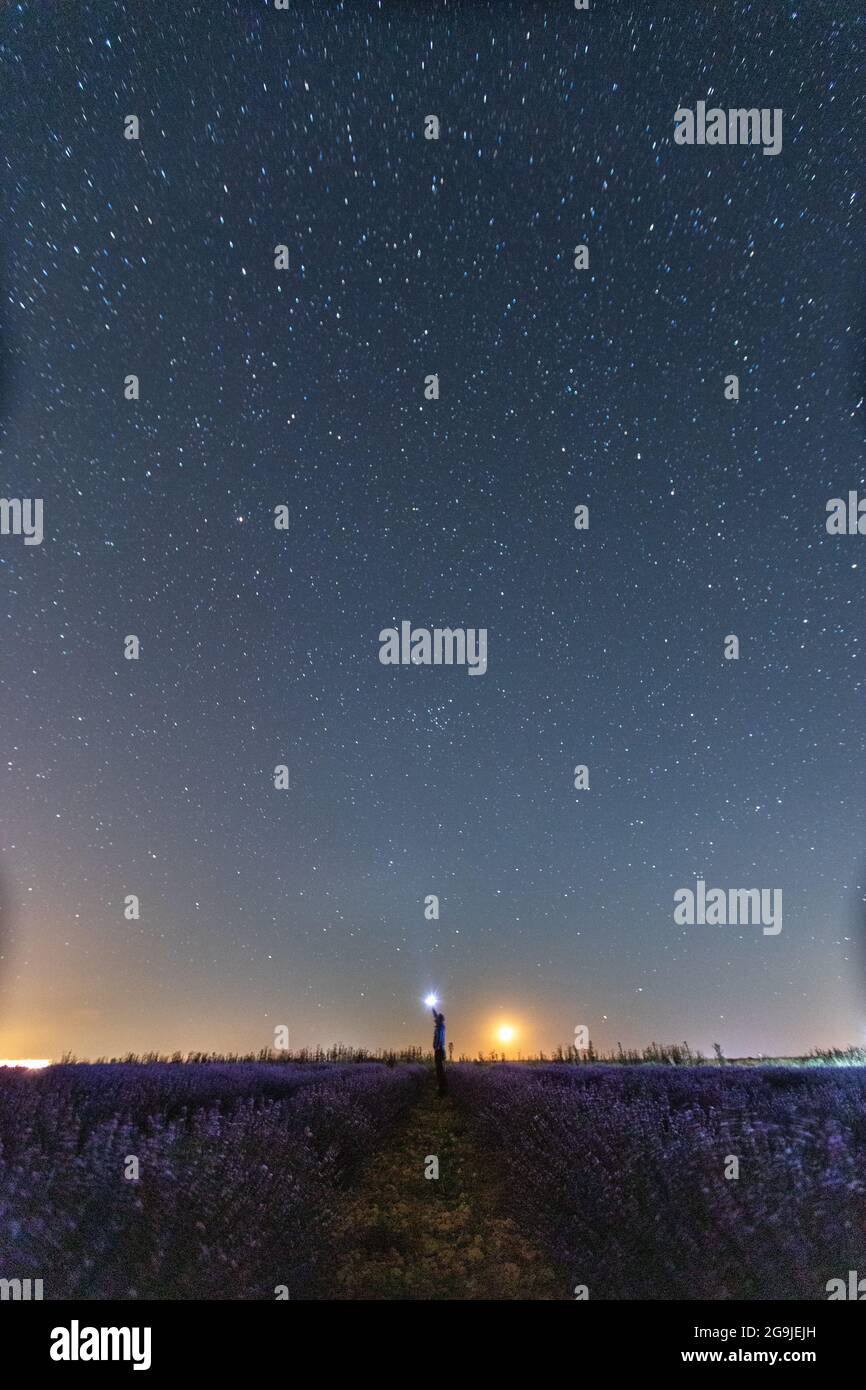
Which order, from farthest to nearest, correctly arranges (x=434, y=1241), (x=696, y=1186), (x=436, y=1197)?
1. (x=436, y=1197)
2. (x=434, y=1241)
3. (x=696, y=1186)

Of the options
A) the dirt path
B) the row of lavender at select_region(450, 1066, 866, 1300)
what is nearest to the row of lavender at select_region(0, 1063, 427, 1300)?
the dirt path

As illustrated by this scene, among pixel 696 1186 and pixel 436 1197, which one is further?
pixel 436 1197

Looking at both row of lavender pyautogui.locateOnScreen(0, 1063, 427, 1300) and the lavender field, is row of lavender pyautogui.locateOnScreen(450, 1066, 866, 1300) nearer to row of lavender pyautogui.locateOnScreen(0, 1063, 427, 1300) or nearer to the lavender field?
the lavender field

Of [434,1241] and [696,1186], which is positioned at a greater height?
[696,1186]

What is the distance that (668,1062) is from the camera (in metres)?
9.99

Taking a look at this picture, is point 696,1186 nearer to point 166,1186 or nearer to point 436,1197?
point 436,1197

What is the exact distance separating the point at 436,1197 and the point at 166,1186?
234 centimetres

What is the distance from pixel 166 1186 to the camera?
5.66m

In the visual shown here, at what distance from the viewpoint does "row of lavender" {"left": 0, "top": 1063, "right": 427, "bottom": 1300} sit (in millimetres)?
5137

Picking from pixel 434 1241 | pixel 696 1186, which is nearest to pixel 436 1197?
pixel 434 1241

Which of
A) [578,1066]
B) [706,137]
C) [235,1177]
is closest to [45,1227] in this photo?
[235,1177]
